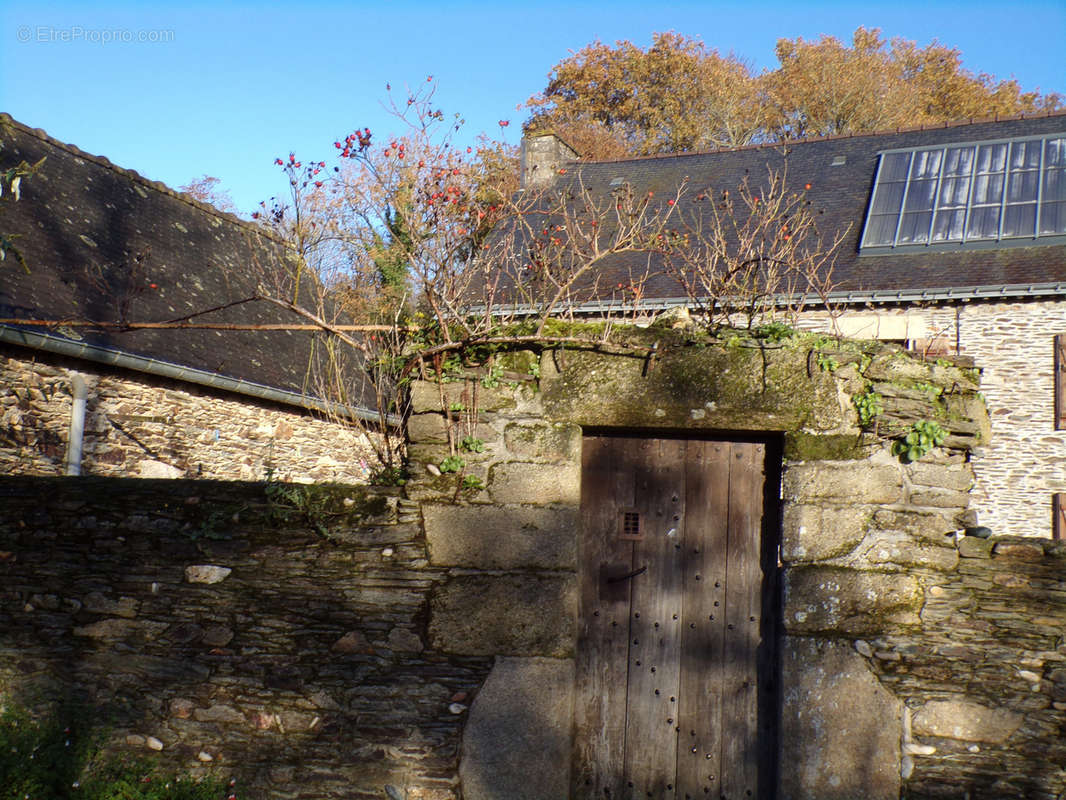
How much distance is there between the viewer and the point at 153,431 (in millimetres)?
8094

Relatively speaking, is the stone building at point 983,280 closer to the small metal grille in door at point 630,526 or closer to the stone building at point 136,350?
the stone building at point 136,350

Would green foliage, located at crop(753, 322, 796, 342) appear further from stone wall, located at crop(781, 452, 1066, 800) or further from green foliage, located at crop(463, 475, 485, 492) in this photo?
green foliage, located at crop(463, 475, 485, 492)

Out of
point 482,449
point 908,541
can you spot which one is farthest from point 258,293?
point 908,541

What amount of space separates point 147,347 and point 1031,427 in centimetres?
997

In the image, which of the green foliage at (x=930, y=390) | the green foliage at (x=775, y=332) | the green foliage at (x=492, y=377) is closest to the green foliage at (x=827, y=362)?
the green foliage at (x=775, y=332)

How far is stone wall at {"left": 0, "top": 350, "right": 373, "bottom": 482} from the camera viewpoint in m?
7.07

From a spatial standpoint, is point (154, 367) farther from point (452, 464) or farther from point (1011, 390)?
point (1011, 390)

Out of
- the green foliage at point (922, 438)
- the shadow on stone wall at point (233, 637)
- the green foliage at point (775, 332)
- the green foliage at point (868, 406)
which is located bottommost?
the shadow on stone wall at point (233, 637)

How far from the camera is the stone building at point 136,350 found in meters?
7.16

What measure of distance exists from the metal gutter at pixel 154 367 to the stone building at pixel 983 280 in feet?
12.1

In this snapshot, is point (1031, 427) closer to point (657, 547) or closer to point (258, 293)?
point (657, 547)

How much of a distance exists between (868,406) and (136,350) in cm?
Answer: 617

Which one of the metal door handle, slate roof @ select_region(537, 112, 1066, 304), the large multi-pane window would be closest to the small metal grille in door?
the metal door handle

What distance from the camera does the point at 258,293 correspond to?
4672 millimetres
